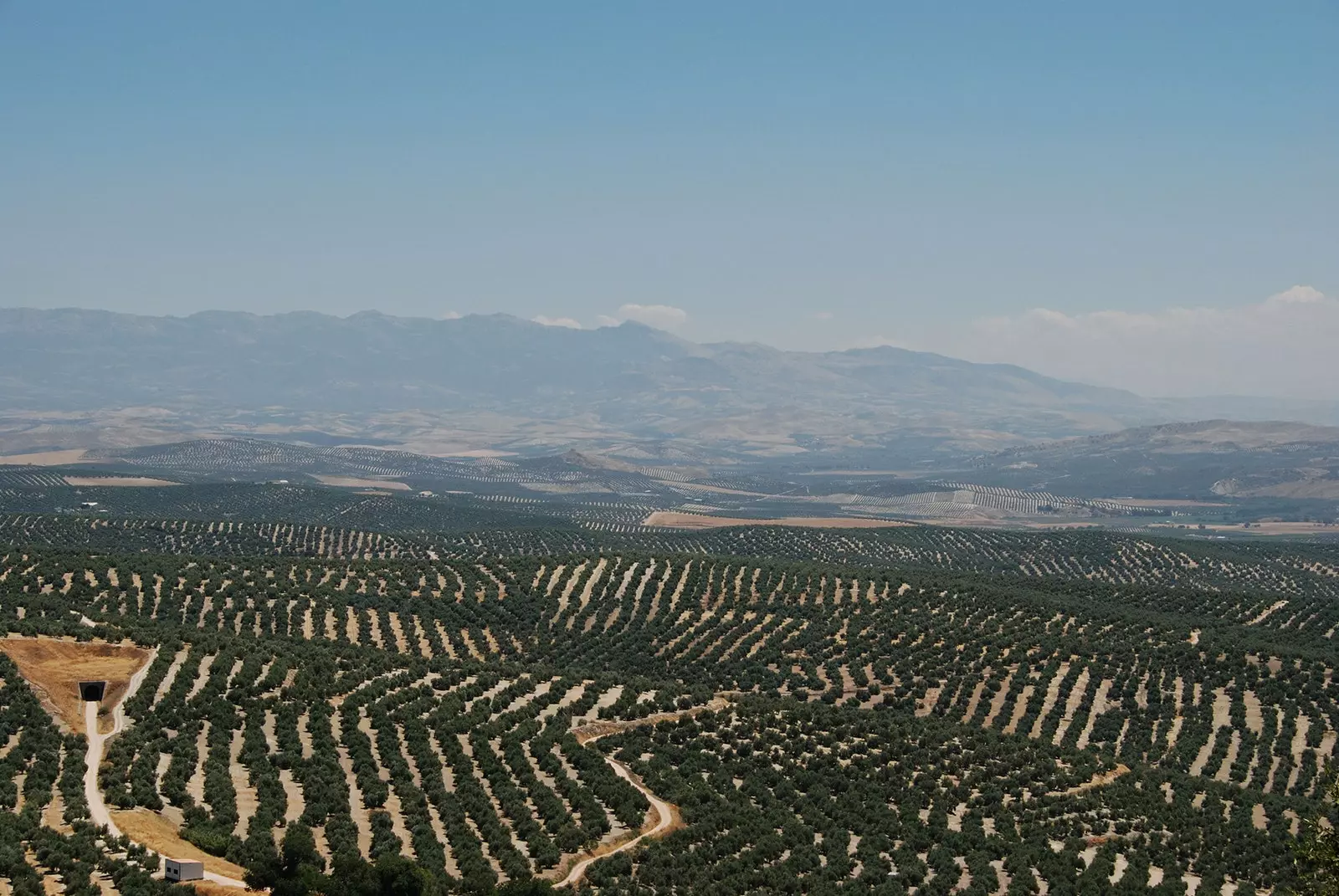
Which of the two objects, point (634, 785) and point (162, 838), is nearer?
point (162, 838)

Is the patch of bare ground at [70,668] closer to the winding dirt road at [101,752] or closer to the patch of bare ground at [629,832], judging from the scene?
the winding dirt road at [101,752]

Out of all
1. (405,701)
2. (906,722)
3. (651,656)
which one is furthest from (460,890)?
(651,656)

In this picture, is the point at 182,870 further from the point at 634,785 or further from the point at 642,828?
the point at 634,785

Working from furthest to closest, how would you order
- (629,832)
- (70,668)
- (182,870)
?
(70,668) < (629,832) < (182,870)

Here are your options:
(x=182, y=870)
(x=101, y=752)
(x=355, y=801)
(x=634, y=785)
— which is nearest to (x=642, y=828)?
(x=634, y=785)

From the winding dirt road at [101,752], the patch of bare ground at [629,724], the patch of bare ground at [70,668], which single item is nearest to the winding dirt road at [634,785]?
the patch of bare ground at [629,724]

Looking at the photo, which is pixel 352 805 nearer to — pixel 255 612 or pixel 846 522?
pixel 255 612

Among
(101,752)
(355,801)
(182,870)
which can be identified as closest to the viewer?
(182,870)
